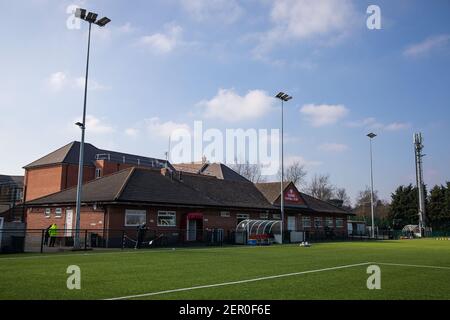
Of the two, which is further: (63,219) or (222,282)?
(63,219)

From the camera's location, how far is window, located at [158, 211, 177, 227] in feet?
113

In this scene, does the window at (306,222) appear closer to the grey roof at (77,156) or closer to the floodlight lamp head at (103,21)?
the grey roof at (77,156)

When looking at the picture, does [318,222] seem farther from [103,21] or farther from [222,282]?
[222,282]

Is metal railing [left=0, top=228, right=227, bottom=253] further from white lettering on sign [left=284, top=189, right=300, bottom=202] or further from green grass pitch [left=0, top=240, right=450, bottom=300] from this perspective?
white lettering on sign [left=284, top=189, right=300, bottom=202]

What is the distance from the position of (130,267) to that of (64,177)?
45.9 m

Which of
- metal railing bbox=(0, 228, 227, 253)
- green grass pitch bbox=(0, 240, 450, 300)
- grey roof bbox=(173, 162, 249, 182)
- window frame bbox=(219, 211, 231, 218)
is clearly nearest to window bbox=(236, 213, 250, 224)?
window frame bbox=(219, 211, 231, 218)

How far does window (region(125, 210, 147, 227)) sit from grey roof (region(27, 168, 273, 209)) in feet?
3.34

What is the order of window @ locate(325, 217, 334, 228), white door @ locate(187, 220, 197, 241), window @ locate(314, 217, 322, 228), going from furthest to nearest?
window @ locate(325, 217, 334, 228), window @ locate(314, 217, 322, 228), white door @ locate(187, 220, 197, 241)

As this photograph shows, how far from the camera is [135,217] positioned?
33.1 m

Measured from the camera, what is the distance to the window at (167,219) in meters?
34.6

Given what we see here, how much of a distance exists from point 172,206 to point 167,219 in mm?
1108

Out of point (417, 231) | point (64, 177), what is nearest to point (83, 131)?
point (64, 177)

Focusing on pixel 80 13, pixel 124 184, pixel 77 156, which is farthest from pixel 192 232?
pixel 77 156
